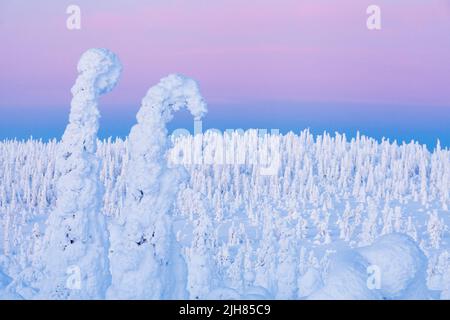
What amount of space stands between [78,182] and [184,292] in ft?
7.21

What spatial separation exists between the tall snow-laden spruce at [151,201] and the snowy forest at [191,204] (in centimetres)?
2

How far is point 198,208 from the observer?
10055mm

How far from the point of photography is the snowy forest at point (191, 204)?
866 cm

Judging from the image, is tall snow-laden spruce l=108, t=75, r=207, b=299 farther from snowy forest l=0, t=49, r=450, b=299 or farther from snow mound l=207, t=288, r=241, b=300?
snow mound l=207, t=288, r=241, b=300

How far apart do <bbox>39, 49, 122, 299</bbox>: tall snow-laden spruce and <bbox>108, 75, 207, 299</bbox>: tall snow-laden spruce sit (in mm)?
296

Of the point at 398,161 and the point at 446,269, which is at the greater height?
the point at 398,161

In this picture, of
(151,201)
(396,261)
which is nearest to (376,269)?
(396,261)

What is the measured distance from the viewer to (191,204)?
33.2ft

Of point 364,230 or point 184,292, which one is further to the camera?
point 364,230

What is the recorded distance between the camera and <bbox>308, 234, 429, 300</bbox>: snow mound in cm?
673
